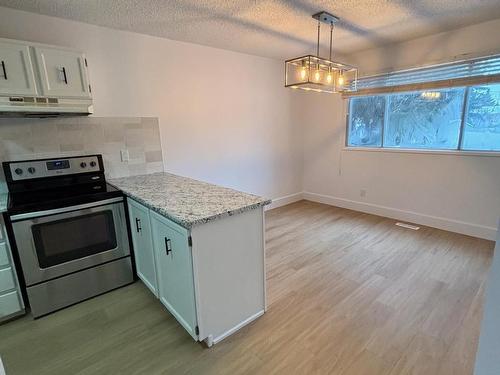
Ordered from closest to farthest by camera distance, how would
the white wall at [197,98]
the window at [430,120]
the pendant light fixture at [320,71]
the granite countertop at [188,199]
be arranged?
the granite countertop at [188,199]
the pendant light fixture at [320,71]
the white wall at [197,98]
the window at [430,120]

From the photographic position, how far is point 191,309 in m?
1.72

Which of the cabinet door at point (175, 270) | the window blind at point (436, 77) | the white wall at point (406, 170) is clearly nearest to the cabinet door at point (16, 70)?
the cabinet door at point (175, 270)

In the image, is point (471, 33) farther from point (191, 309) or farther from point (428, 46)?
point (191, 309)

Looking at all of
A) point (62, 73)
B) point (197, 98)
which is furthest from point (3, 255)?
point (197, 98)

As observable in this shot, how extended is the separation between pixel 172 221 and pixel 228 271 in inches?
19.4

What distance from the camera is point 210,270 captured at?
167 centimetres

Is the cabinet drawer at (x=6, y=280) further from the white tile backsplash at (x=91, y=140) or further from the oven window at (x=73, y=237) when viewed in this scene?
the white tile backsplash at (x=91, y=140)

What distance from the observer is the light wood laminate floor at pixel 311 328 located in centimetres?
166

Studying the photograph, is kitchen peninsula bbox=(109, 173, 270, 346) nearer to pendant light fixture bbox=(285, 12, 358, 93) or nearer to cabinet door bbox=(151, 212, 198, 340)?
cabinet door bbox=(151, 212, 198, 340)

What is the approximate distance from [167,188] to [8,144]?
1.42 m

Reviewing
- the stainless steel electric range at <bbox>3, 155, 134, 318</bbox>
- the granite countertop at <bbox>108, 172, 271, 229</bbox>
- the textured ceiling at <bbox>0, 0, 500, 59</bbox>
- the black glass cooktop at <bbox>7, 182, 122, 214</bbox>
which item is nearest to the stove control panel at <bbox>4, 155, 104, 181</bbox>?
the stainless steel electric range at <bbox>3, 155, 134, 318</bbox>

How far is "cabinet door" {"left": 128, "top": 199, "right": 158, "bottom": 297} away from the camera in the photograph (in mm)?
2117

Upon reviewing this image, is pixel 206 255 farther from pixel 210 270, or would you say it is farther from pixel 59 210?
pixel 59 210

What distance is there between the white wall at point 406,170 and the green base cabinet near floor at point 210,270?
2900mm
